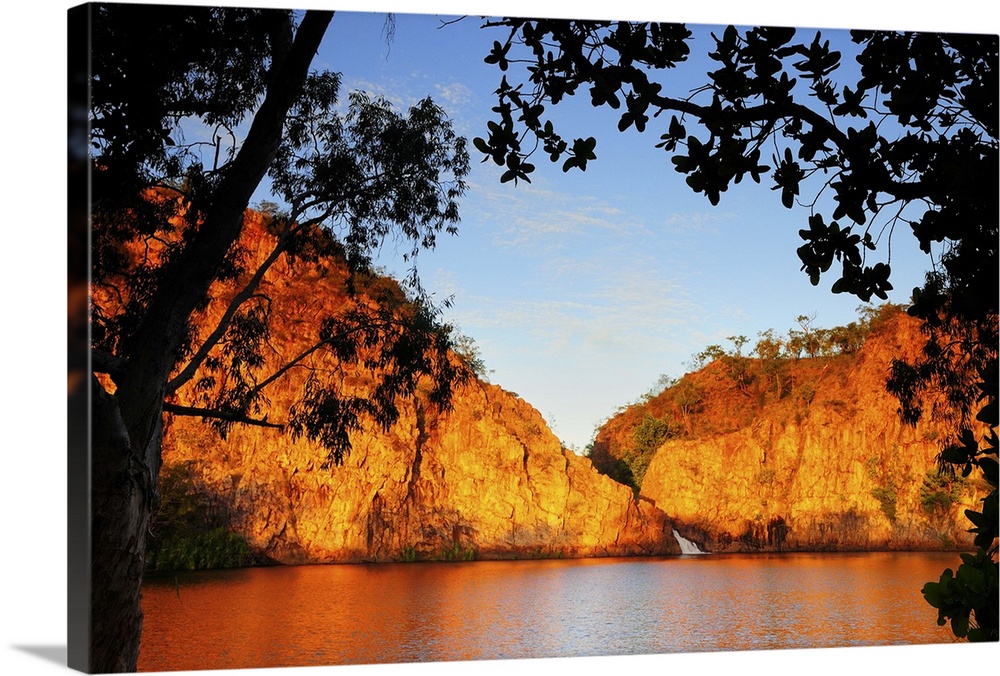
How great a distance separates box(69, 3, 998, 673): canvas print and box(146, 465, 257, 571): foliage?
23 mm

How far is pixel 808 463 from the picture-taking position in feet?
23.4

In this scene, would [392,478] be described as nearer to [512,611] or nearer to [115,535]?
[512,611]

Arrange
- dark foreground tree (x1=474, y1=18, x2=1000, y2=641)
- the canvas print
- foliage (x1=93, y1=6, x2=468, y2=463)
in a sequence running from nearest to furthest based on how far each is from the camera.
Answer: dark foreground tree (x1=474, y1=18, x2=1000, y2=641) → the canvas print → foliage (x1=93, y1=6, x2=468, y2=463)

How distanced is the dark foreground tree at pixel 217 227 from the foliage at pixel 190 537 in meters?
0.44

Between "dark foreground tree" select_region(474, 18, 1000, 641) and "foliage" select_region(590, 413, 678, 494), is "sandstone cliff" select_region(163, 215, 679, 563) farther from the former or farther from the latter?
"dark foreground tree" select_region(474, 18, 1000, 641)

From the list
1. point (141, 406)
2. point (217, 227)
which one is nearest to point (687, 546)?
point (217, 227)

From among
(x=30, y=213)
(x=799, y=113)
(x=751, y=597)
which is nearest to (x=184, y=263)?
(x=30, y=213)

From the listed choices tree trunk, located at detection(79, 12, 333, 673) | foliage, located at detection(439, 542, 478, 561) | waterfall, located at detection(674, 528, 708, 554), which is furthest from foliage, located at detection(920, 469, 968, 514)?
tree trunk, located at detection(79, 12, 333, 673)

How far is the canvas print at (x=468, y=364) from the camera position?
438cm

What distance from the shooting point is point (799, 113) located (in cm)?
245

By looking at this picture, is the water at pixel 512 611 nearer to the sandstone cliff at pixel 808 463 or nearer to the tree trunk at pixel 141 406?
the sandstone cliff at pixel 808 463

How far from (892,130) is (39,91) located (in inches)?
199

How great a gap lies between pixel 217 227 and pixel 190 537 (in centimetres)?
201

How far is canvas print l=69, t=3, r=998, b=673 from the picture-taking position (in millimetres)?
4379
